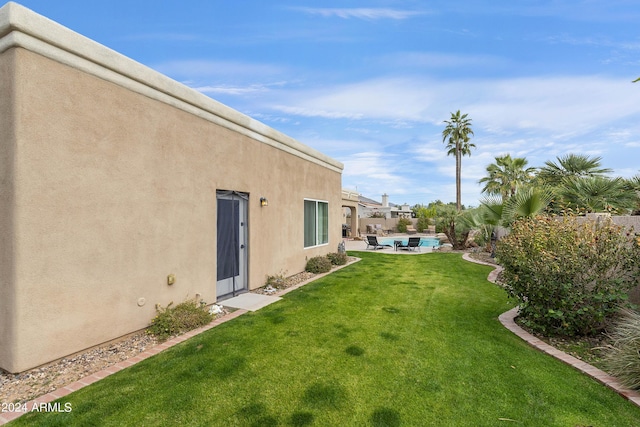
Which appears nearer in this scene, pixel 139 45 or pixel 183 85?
pixel 183 85

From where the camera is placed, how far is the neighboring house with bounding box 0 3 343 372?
12.6ft

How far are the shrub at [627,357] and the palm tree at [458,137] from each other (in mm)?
28422

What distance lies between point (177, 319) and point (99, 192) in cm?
262

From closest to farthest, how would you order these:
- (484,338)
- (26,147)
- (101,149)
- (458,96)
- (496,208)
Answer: (26,147) → (101,149) → (484,338) → (496,208) → (458,96)

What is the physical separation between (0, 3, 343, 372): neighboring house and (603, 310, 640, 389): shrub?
716cm

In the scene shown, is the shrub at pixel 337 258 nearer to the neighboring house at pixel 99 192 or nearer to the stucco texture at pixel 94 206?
the neighboring house at pixel 99 192

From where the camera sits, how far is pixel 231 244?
7652 mm

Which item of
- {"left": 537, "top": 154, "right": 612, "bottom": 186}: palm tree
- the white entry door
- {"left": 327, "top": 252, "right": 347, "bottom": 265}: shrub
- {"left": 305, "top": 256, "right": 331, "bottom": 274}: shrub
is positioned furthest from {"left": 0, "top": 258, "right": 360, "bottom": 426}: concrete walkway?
{"left": 537, "top": 154, "right": 612, "bottom": 186}: palm tree

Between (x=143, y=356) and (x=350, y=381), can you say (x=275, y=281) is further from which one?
(x=350, y=381)

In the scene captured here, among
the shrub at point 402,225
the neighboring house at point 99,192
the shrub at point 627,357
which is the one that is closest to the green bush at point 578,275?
the shrub at point 627,357

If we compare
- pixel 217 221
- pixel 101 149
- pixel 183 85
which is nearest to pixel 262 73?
pixel 183 85

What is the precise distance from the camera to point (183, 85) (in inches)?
246

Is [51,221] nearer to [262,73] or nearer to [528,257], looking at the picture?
[528,257]

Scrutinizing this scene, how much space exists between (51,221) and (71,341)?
1.78m
